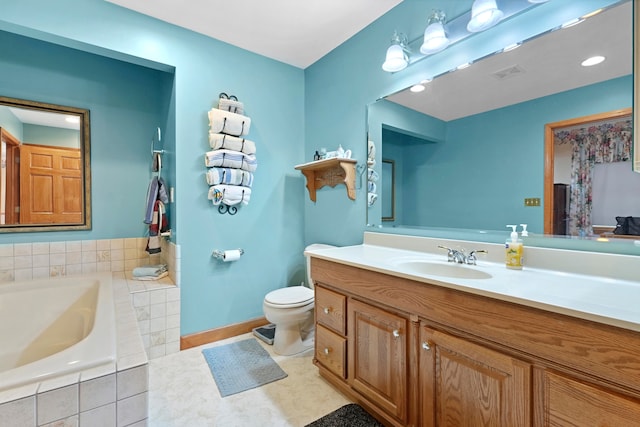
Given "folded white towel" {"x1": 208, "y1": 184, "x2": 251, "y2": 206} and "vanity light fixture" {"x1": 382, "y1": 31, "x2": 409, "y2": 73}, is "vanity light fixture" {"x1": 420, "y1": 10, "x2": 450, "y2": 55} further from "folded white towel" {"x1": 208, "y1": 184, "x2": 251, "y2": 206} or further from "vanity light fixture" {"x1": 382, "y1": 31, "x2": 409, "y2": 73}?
"folded white towel" {"x1": 208, "y1": 184, "x2": 251, "y2": 206}

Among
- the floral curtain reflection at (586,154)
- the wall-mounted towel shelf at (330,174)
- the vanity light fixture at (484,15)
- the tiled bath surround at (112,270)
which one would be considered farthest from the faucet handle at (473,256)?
the tiled bath surround at (112,270)

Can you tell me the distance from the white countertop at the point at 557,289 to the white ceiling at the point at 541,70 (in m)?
0.84

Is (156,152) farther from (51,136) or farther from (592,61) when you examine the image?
(592,61)

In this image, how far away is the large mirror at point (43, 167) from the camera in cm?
216

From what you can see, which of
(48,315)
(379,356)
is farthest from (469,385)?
(48,315)

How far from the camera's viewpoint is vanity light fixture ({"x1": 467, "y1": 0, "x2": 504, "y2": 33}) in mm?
1365

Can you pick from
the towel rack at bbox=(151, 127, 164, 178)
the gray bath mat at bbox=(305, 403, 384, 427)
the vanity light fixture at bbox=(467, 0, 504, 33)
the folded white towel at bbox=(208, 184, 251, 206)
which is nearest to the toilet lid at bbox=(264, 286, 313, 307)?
the gray bath mat at bbox=(305, 403, 384, 427)

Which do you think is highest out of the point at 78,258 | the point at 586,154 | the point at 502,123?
the point at 502,123

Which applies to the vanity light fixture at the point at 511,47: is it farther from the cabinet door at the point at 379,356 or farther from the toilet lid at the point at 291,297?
the toilet lid at the point at 291,297

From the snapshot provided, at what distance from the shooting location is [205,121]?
91.0 inches

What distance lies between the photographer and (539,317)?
842 millimetres

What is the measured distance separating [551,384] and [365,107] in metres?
1.92

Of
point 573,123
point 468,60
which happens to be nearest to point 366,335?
point 573,123

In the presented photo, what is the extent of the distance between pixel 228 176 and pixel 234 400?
155 cm
